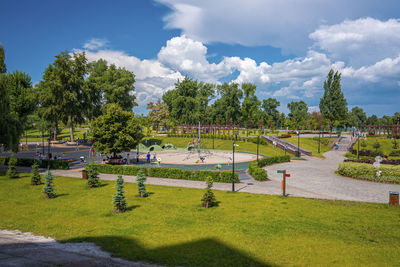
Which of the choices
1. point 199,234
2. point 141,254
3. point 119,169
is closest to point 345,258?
point 199,234

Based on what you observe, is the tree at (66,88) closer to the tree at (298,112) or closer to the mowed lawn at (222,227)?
the mowed lawn at (222,227)

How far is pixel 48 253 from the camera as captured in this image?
10.5 metres

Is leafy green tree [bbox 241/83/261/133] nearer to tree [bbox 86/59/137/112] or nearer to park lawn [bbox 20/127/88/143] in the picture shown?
tree [bbox 86/59/137/112]

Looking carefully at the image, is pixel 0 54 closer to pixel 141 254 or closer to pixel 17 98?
pixel 141 254

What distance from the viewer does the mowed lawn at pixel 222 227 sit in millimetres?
10594

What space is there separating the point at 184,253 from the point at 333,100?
77.4 m

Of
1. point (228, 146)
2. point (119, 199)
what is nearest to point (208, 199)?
point (119, 199)

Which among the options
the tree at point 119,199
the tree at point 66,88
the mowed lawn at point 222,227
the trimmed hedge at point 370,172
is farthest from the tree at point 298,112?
the tree at point 119,199

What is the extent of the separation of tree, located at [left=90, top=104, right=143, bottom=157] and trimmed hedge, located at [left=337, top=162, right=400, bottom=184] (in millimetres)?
28697

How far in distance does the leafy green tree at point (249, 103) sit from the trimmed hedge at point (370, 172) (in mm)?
64907

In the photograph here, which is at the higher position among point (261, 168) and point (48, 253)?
point (261, 168)

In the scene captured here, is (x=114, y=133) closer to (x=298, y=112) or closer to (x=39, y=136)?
(x=39, y=136)

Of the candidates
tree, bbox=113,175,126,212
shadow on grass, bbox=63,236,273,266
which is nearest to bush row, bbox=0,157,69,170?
tree, bbox=113,175,126,212

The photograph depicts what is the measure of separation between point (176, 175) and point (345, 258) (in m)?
20.7
